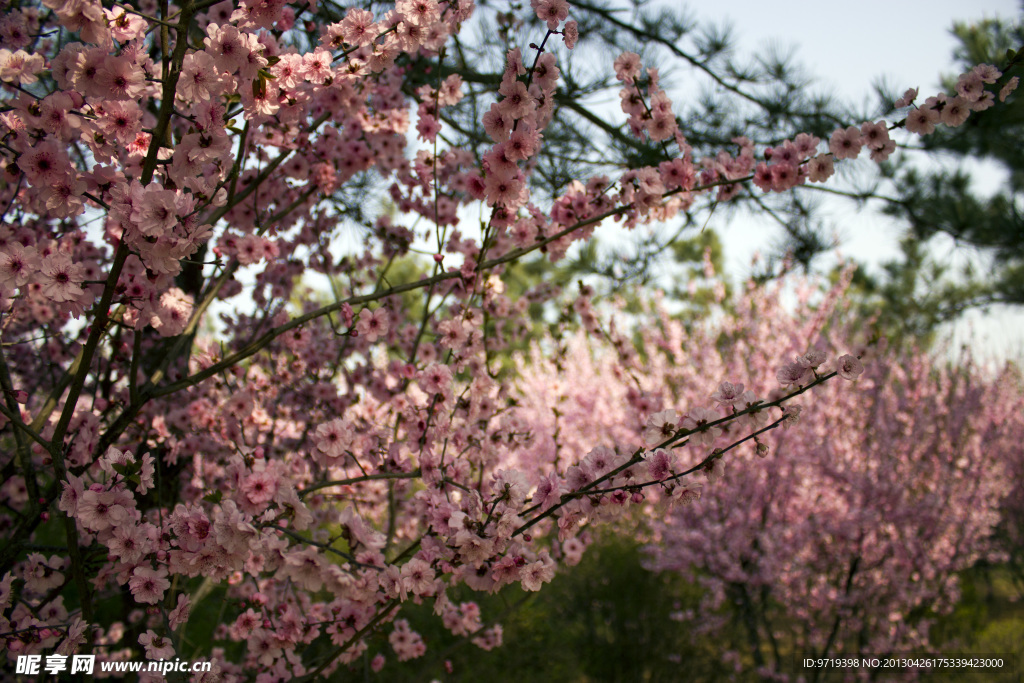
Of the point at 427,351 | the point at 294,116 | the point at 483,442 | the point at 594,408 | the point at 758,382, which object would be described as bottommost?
the point at 483,442

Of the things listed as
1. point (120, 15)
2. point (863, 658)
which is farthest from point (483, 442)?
point (863, 658)

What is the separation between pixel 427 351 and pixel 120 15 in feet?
5.72

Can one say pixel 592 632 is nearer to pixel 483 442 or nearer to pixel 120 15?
pixel 483 442

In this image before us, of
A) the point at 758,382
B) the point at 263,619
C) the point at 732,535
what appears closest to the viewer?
the point at 263,619

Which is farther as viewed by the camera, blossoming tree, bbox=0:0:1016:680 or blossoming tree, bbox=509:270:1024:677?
blossoming tree, bbox=509:270:1024:677

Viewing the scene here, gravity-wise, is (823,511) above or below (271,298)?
below

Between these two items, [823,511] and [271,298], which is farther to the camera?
[823,511]

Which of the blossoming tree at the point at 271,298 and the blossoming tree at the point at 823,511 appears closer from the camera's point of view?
the blossoming tree at the point at 271,298

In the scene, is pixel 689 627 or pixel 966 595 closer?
pixel 689 627

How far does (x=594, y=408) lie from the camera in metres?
8.95

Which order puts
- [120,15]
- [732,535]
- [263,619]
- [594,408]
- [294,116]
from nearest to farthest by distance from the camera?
1. [120,15]
2. [294,116]
3. [263,619]
4. [732,535]
5. [594,408]

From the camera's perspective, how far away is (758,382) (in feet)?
18.6

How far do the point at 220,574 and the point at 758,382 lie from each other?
17.3 feet

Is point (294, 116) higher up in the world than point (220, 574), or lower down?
higher up
